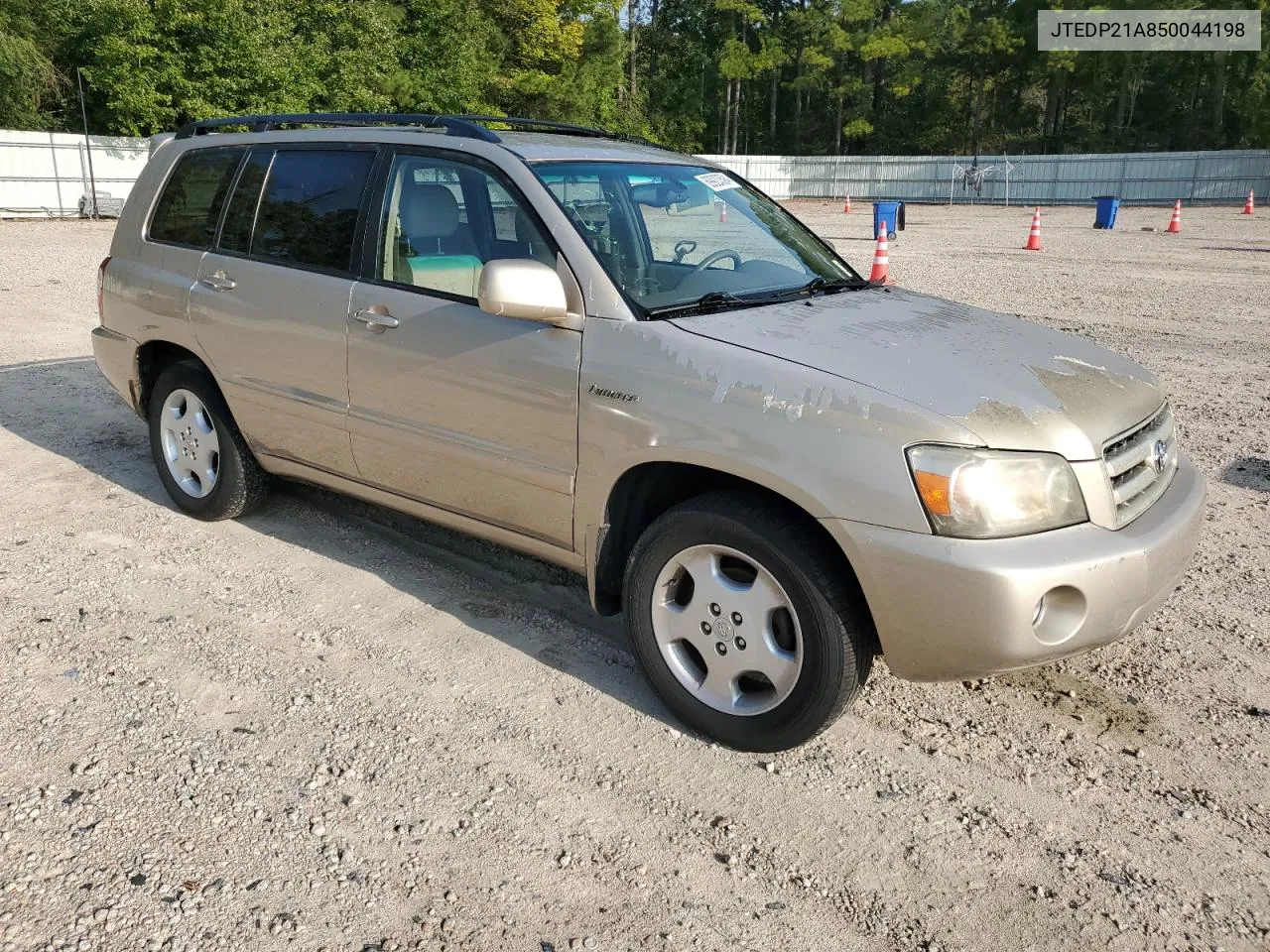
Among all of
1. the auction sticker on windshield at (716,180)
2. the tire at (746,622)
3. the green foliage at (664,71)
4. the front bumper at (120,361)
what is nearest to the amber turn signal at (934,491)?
the tire at (746,622)

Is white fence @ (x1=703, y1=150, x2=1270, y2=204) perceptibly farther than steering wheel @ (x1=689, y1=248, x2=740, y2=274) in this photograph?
Yes

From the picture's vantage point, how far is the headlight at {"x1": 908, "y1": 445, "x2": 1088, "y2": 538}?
9.20ft

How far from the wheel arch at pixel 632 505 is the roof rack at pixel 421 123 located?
144cm

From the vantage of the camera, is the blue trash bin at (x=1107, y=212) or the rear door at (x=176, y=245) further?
the blue trash bin at (x=1107, y=212)

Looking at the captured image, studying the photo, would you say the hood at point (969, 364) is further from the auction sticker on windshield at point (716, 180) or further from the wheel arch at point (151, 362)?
the wheel arch at point (151, 362)

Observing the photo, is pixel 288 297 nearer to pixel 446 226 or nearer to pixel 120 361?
pixel 446 226

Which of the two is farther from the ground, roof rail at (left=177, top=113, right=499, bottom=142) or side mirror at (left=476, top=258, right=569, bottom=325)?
roof rail at (left=177, top=113, right=499, bottom=142)

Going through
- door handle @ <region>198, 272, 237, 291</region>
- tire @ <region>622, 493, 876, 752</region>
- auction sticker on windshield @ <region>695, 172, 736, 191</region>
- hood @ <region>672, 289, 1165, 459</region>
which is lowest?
tire @ <region>622, 493, 876, 752</region>

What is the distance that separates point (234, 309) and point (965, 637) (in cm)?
339

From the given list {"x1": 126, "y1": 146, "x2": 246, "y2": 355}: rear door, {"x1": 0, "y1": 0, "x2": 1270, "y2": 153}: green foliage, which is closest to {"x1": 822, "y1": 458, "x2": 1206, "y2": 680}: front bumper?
{"x1": 126, "y1": 146, "x2": 246, "y2": 355}: rear door

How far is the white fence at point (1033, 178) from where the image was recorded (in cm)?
4312

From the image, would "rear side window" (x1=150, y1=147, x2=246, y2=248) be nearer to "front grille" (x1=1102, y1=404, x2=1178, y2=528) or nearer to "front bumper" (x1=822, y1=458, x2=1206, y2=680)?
"front bumper" (x1=822, y1=458, x2=1206, y2=680)

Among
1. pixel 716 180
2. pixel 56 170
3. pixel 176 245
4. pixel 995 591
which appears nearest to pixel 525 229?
pixel 716 180

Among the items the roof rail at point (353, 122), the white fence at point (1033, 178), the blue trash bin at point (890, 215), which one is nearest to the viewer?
the roof rail at point (353, 122)
